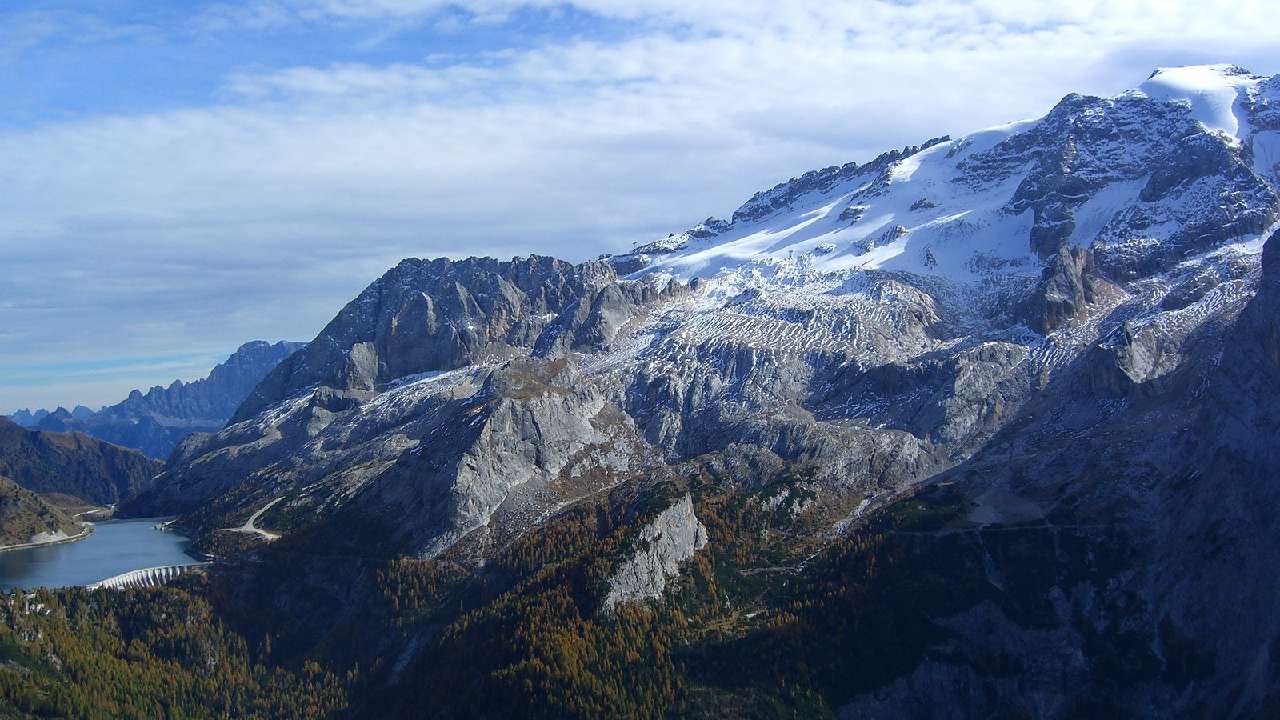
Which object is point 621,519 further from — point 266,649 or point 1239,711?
point 1239,711

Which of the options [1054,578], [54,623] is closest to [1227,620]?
[1054,578]

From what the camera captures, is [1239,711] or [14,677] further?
[14,677]

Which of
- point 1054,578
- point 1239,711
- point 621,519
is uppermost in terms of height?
point 621,519

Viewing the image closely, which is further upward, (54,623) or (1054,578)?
(54,623)

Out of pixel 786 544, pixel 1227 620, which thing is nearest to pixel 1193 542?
pixel 1227 620

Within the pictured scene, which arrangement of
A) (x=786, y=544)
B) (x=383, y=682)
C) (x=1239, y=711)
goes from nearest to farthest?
(x=1239, y=711)
(x=383, y=682)
(x=786, y=544)

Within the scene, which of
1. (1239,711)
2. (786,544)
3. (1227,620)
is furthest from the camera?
(786,544)
